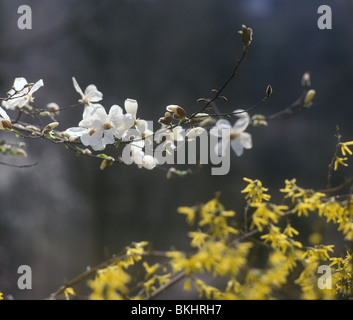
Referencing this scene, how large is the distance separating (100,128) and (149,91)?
199 centimetres

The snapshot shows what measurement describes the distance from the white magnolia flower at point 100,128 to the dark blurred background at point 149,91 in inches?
71.5

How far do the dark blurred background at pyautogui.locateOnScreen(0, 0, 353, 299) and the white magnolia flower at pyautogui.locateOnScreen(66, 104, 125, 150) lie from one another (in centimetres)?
182

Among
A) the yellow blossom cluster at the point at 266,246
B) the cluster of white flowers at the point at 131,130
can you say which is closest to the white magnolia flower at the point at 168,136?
the cluster of white flowers at the point at 131,130

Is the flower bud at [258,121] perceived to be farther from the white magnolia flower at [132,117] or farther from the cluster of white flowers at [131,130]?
the white magnolia flower at [132,117]

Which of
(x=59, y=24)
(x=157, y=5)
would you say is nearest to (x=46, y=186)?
(x=59, y=24)

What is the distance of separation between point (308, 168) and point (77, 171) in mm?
1697

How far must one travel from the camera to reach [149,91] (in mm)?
2465

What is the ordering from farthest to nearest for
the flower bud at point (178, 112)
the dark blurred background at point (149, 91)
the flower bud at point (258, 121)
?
1. the dark blurred background at point (149, 91)
2. the flower bud at point (258, 121)
3. the flower bud at point (178, 112)

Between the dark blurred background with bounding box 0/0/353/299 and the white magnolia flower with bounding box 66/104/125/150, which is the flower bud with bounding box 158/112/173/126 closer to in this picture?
the white magnolia flower with bounding box 66/104/125/150

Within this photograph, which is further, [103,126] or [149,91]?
[149,91]

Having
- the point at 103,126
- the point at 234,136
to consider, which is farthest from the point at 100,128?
the point at 234,136

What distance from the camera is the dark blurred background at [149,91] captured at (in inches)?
86.7

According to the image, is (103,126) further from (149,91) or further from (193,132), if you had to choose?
(149,91)

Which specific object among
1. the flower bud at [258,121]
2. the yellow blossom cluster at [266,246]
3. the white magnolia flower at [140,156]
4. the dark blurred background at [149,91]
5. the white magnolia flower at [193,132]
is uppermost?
the dark blurred background at [149,91]
